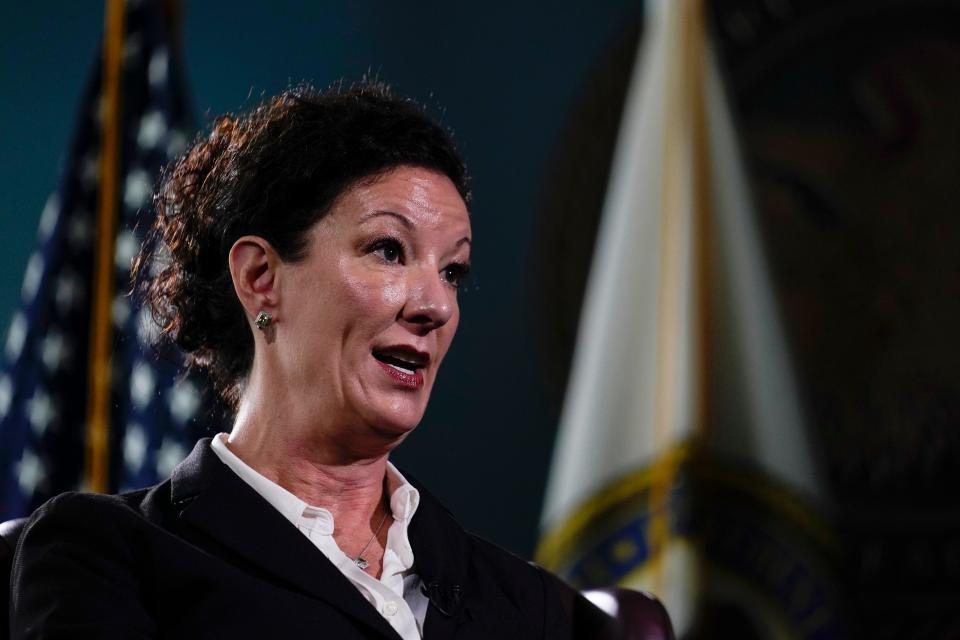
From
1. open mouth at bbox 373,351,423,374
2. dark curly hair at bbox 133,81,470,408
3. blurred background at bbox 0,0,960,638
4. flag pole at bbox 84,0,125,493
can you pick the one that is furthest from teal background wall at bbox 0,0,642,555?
open mouth at bbox 373,351,423,374

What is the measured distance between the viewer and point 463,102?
3.22m

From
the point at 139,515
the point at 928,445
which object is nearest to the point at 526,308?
the point at 928,445

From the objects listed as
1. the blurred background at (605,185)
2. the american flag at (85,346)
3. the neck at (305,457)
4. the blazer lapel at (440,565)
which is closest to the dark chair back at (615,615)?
the blazer lapel at (440,565)

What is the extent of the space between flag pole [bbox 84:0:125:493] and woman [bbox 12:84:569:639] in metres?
1.37

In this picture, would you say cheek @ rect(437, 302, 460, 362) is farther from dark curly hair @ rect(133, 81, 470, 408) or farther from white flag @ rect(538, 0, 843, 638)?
white flag @ rect(538, 0, 843, 638)

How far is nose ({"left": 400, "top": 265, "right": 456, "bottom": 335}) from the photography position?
49.4 inches

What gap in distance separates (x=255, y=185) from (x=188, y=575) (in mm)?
440

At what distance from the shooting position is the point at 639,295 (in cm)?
296

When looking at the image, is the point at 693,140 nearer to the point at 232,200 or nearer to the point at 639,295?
the point at 639,295

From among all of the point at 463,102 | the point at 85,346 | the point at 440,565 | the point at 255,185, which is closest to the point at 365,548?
the point at 440,565

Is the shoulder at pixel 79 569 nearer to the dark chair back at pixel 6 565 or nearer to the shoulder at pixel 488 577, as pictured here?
the dark chair back at pixel 6 565

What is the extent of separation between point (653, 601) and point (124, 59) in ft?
6.86

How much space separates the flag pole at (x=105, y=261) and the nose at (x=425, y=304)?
1625 mm

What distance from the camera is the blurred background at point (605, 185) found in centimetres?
308
